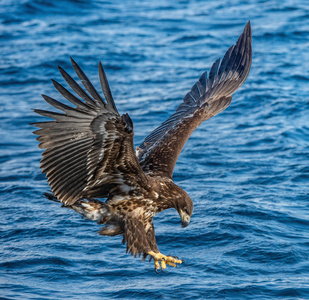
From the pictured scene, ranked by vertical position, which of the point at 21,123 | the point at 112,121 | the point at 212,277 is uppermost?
the point at 112,121

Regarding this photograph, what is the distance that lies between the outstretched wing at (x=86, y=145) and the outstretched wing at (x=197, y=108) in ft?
3.69

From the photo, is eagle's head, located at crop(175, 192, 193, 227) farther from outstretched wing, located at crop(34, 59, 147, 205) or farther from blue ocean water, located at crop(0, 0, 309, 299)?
blue ocean water, located at crop(0, 0, 309, 299)

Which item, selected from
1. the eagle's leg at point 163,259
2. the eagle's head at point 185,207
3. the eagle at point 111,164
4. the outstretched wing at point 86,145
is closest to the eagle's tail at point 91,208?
the eagle at point 111,164

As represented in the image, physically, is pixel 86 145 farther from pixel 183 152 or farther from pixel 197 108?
pixel 183 152

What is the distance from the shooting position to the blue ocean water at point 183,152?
7.04 meters

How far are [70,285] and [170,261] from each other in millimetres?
1116

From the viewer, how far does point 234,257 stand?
7438 millimetres

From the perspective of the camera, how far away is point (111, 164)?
5.89 meters

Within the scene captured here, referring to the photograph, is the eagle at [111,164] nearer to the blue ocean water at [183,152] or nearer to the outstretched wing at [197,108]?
the outstretched wing at [197,108]

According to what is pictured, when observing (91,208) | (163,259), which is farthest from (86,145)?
(163,259)

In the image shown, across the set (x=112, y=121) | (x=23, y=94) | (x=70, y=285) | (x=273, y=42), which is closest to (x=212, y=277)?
(x=70, y=285)

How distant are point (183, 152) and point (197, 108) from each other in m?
2.28

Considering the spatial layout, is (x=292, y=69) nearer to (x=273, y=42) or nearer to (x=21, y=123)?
(x=273, y=42)

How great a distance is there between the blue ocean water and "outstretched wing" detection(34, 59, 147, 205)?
1.36 m
